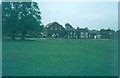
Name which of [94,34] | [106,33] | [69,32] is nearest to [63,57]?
[69,32]

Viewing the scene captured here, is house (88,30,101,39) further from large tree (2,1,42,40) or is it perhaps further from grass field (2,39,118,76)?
large tree (2,1,42,40)

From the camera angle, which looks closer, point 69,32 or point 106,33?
point 106,33

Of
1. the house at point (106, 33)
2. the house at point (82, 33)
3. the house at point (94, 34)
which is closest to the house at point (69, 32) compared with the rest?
the house at point (82, 33)

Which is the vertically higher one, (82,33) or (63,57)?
(82,33)

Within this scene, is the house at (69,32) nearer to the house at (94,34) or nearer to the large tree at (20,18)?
the house at (94,34)

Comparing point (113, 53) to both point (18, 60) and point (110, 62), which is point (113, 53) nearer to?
point (110, 62)

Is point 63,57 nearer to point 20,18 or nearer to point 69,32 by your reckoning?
point 69,32

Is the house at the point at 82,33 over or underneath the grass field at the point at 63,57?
over
